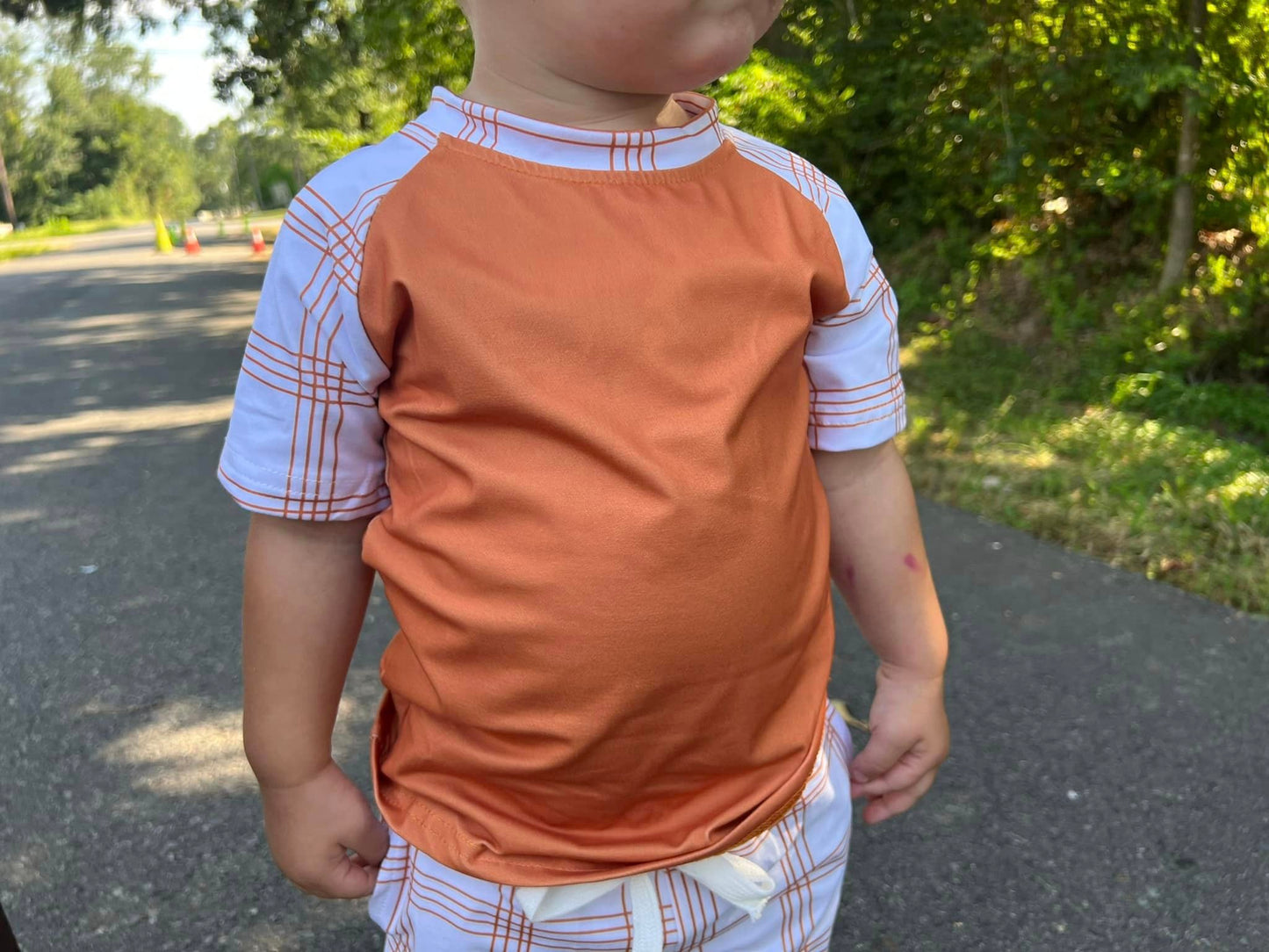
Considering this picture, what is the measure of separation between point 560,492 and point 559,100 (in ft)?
1.11

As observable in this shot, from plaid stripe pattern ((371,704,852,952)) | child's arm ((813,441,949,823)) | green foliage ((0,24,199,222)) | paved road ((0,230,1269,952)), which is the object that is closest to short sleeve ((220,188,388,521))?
plaid stripe pattern ((371,704,852,952))

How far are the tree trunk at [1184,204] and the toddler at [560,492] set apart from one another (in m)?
4.63

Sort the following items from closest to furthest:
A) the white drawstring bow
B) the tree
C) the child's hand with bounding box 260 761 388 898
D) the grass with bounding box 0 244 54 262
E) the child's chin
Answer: the child's chin < the white drawstring bow < the child's hand with bounding box 260 761 388 898 < the grass with bounding box 0 244 54 262 < the tree

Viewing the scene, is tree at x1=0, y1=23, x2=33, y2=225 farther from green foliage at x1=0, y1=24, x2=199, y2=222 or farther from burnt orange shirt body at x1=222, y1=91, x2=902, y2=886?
burnt orange shirt body at x1=222, y1=91, x2=902, y2=886

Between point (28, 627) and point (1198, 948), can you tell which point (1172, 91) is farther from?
point (28, 627)

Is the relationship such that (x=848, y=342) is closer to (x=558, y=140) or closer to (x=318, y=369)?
(x=558, y=140)

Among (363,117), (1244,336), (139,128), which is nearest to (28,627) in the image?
(1244,336)

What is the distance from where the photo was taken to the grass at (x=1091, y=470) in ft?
→ 11.3

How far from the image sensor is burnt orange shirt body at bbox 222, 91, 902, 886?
2.93ft

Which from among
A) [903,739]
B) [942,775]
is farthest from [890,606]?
[942,775]

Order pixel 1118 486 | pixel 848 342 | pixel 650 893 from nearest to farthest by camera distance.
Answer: pixel 650 893 < pixel 848 342 < pixel 1118 486

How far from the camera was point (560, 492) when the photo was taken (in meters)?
0.90

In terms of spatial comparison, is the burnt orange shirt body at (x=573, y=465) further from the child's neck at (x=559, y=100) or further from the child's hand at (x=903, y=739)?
the child's hand at (x=903, y=739)

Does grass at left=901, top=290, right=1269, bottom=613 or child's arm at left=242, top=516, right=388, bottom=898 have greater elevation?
child's arm at left=242, top=516, right=388, bottom=898
